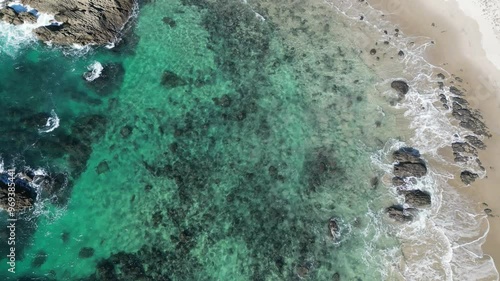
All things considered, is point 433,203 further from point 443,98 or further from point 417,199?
point 443,98

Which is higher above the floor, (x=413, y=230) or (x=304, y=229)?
(x=413, y=230)

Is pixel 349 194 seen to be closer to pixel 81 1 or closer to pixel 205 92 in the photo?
pixel 205 92

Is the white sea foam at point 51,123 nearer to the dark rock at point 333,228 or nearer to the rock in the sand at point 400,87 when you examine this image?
the dark rock at point 333,228

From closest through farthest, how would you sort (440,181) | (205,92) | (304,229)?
(304,229) < (440,181) < (205,92)

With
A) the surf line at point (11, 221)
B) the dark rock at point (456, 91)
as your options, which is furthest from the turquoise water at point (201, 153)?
the dark rock at point (456, 91)

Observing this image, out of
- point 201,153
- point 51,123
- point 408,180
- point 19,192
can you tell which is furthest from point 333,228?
point 51,123

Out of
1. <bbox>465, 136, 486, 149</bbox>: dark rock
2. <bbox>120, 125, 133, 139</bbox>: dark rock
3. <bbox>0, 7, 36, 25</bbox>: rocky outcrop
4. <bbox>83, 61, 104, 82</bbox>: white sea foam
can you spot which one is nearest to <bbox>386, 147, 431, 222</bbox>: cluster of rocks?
<bbox>465, 136, 486, 149</bbox>: dark rock

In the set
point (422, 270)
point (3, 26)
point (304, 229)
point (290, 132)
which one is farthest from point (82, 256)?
point (422, 270)

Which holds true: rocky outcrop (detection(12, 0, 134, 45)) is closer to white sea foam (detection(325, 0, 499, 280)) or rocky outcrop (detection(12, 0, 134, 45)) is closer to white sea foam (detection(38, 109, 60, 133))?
white sea foam (detection(38, 109, 60, 133))
